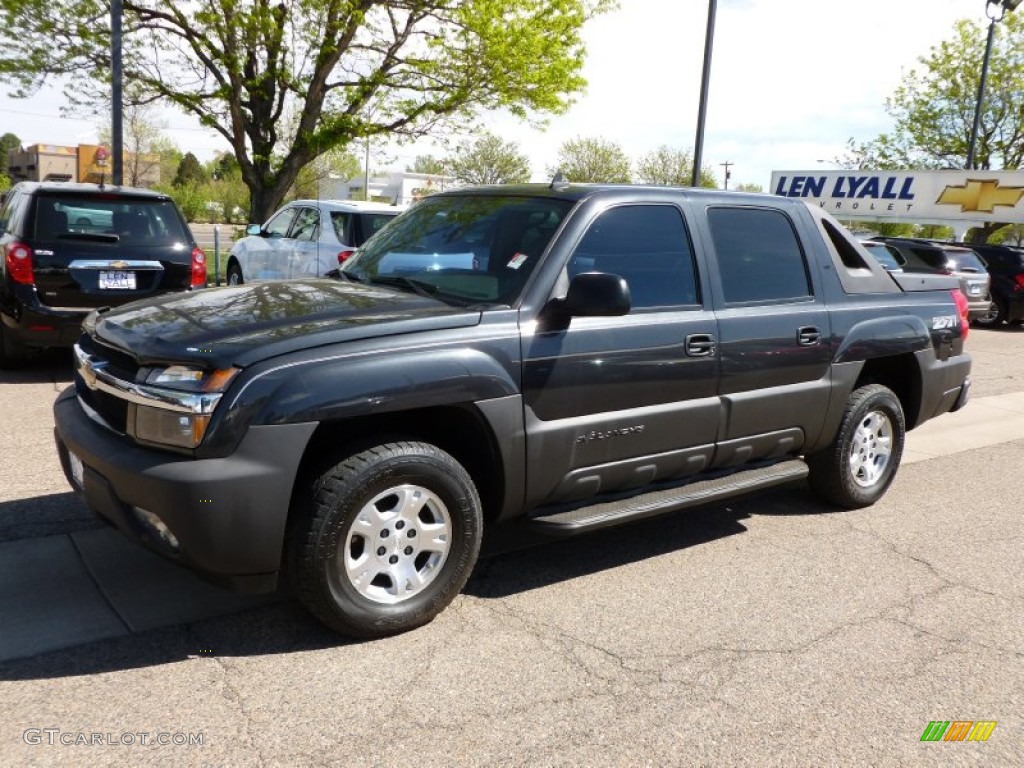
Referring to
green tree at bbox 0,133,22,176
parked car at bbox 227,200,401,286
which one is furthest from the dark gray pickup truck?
green tree at bbox 0,133,22,176

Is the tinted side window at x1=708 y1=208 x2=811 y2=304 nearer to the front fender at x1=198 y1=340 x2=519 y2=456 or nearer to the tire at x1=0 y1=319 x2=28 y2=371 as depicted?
the front fender at x1=198 y1=340 x2=519 y2=456

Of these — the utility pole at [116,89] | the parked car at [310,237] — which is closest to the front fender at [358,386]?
the parked car at [310,237]

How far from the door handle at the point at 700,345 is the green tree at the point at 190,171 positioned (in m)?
69.9

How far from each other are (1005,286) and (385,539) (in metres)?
18.7

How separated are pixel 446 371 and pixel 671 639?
1.41 meters

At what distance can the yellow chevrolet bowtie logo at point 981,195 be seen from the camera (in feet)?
82.3

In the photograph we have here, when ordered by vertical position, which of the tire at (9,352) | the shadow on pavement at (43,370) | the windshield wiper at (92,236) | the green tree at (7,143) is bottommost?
the shadow on pavement at (43,370)

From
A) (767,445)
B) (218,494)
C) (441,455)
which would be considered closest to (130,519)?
(218,494)

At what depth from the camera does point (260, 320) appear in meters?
3.48

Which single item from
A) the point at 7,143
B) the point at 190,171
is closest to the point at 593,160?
the point at 190,171

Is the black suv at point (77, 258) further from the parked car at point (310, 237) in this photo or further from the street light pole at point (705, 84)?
the street light pole at point (705, 84)

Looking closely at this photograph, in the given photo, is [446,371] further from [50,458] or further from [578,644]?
[50,458]

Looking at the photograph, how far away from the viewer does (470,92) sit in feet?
53.3

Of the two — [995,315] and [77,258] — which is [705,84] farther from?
[77,258]
